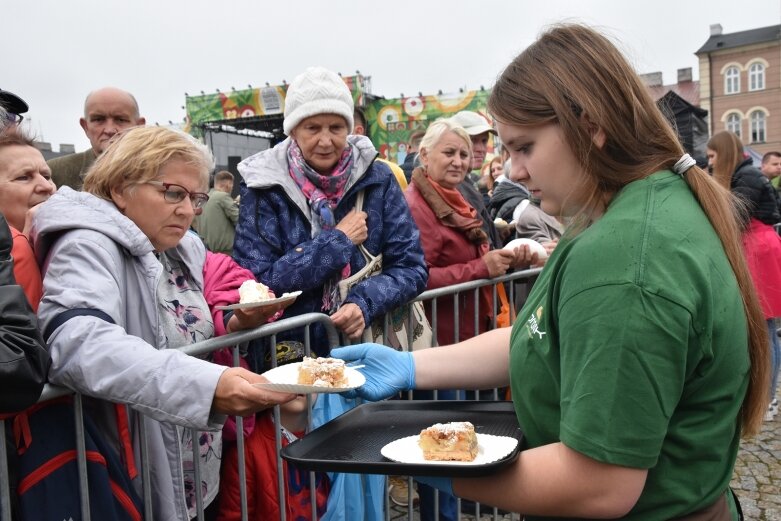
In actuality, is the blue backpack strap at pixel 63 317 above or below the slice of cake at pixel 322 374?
above

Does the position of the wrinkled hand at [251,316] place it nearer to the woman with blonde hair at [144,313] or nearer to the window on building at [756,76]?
the woman with blonde hair at [144,313]

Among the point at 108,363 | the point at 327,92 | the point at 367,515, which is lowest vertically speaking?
the point at 367,515

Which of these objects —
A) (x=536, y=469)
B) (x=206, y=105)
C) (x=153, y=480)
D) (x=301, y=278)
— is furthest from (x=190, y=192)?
(x=206, y=105)

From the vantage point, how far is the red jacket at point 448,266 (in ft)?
12.1

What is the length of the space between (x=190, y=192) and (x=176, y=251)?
0.28m

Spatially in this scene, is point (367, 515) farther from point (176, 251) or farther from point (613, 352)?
point (613, 352)

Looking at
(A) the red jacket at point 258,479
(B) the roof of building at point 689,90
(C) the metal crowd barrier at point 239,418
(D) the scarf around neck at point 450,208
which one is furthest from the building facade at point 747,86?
(A) the red jacket at point 258,479

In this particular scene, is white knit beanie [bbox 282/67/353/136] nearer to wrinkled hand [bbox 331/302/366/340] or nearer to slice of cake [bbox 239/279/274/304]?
wrinkled hand [bbox 331/302/366/340]

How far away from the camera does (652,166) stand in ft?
4.47

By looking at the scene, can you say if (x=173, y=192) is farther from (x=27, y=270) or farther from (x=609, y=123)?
(x=609, y=123)

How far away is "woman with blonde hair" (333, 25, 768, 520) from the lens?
1.19 metres

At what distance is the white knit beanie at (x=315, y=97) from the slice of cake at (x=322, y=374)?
1619 mm

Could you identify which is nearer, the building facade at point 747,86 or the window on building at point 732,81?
the building facade at point 747,86

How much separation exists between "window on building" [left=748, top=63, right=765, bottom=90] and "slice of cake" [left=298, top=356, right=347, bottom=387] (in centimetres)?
5464
